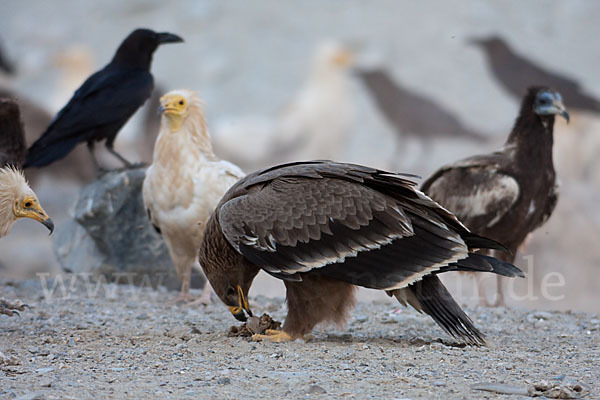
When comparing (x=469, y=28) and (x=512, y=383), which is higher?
(x=469, y=28)

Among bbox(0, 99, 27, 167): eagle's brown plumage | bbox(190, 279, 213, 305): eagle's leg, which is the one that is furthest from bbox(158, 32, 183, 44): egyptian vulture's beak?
bbox(190, 279, 213, 305): eagle's leg

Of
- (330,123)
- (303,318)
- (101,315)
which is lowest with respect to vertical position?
(101,315)

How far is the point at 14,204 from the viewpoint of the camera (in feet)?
15.7

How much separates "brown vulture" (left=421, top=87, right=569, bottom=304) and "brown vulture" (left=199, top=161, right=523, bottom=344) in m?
1.91

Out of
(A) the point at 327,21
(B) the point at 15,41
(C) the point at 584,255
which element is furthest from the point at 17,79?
(C) the point at 584,255

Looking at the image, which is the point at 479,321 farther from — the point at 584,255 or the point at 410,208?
the point at 584,255

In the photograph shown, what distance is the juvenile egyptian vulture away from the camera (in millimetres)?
5770

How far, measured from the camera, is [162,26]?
56.3 ft

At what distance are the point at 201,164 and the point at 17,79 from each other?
12.4 m

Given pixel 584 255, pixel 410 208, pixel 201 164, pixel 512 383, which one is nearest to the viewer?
pixel 512 383

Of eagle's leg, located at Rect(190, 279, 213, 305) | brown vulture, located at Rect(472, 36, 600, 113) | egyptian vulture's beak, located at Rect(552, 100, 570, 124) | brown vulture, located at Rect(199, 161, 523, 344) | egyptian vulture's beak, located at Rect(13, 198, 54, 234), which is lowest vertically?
eagle's leg, located at Rect(190, 279, 213, 305)

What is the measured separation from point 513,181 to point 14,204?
137 inches

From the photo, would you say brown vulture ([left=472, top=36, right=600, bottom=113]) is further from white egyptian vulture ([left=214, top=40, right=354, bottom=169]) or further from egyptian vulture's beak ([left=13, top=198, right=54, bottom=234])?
egyptian vulture's beak ([left=13, top=198, right=54, bottom=234])

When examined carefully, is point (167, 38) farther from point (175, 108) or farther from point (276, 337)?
point (276, 337)
